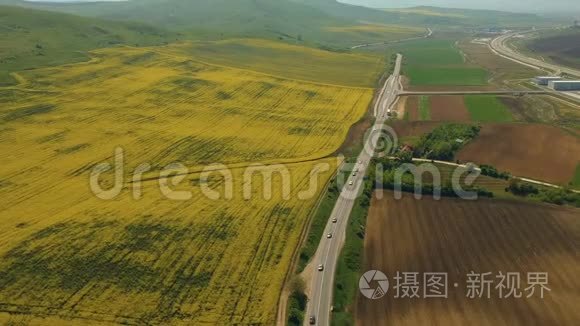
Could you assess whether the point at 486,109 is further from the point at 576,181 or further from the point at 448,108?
the point at 576,181

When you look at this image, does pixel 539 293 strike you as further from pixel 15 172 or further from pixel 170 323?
pixel 15 172

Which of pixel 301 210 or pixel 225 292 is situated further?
pixel 301 210

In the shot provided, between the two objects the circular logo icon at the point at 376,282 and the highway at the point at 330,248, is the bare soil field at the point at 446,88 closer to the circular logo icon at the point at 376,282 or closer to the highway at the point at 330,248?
the highway at the point at 330,248

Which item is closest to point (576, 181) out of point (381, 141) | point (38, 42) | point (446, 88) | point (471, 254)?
point (471, 254)

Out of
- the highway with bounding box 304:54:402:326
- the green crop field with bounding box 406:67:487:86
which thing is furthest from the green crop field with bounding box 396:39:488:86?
the highway with bounding box 304:54:402:326

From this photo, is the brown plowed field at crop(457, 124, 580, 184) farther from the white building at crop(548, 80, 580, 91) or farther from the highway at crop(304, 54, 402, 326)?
the white building at crop(548, 80, 580, 91)

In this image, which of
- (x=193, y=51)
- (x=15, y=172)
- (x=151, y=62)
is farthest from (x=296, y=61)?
(x=15, y=172)

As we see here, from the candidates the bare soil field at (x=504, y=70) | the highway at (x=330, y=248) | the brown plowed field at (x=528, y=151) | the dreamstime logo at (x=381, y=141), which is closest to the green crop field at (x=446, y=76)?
the bare soil field at (x=504, y=70)
